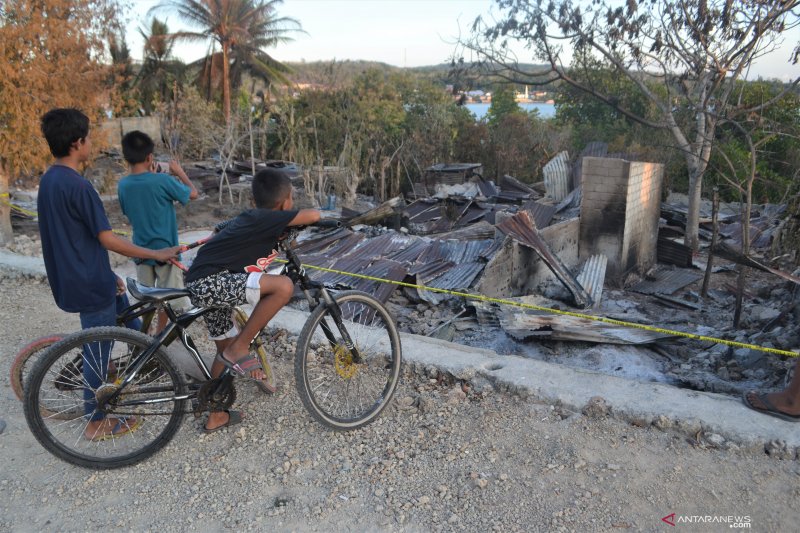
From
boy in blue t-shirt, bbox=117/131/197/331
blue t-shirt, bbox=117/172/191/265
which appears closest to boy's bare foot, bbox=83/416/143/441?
boy in blue t-shirt, bbox=117/131/197/331

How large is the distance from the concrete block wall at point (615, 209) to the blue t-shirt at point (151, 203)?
Result: 6.89 metres

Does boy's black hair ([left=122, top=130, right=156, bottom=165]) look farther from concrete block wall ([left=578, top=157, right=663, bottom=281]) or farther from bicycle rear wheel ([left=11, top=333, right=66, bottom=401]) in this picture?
concrete block wall ([left=578, top=157, right=663, bottom=281])

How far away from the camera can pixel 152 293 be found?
304 centimetres

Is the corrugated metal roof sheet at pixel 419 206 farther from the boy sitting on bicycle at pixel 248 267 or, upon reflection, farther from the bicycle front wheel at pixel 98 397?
the bicycle front wheel at pixel 98 397

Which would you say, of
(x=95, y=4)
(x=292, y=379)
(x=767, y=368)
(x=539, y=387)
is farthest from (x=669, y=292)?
(x=95, y=4)

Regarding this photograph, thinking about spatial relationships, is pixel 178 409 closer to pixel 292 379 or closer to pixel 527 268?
pixel 292 379

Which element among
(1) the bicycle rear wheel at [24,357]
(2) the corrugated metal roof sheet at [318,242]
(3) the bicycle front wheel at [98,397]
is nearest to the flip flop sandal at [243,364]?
(3) the bicycle front wheel at [98,397]

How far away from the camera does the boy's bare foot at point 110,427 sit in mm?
3164

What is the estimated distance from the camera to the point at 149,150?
3.75 m

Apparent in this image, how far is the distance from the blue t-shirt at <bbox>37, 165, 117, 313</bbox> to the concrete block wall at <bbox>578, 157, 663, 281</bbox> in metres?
7.64

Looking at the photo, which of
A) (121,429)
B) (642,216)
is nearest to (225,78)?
(642,216)

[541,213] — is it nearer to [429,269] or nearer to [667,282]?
[667,282]

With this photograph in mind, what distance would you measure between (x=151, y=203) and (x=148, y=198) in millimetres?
37

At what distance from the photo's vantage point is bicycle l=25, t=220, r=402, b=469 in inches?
116
